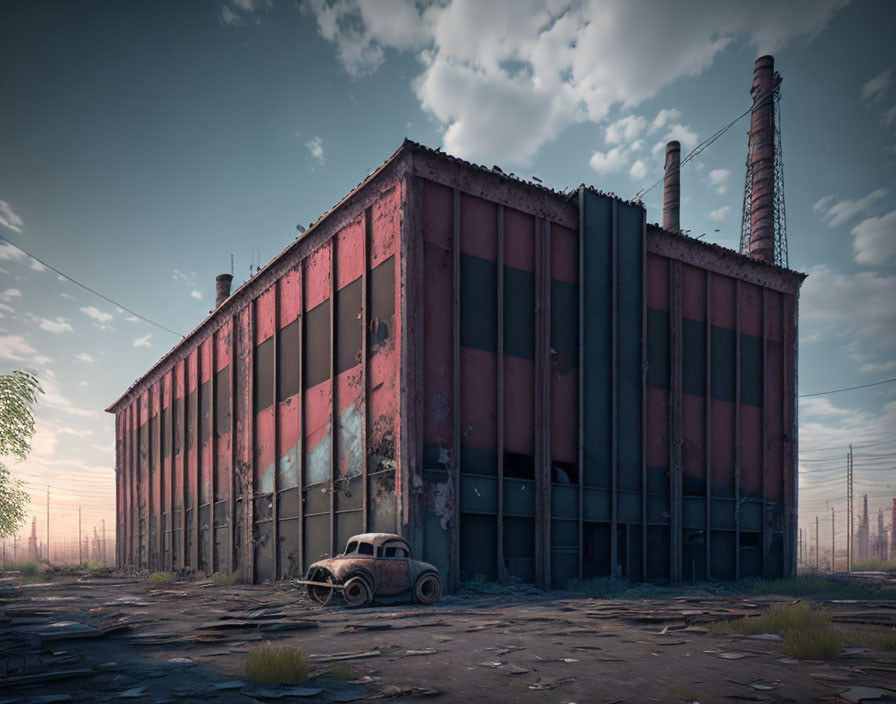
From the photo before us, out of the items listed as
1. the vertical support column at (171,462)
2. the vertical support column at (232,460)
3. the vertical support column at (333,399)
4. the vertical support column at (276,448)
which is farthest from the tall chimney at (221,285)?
the vertical support column at (333,399)

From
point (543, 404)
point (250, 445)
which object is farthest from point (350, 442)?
point (250, 445)

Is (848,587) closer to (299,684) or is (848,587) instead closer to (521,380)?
(521,380)

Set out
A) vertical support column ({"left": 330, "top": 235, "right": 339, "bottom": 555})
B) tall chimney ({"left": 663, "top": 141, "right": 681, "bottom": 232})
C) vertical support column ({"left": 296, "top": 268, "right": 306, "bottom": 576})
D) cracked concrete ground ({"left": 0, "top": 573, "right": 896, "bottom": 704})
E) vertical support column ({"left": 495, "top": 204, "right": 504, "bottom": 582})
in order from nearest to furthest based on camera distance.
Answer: cracked concrete ground ({"left": 0, "top": 573, "right": 896, "bottom": 704})
vertical support column ({"left": 495, "top": 204, "right": 504, "bottom": 582})
vertical support column ({"left": 330, "top": 235, "right": 339, "bottom": 555})
vertical support column ({"left": 296, "top": 268, "right": 306, "bottom": 576})
tall chimney ({"left": 663, "top": 141, "right": 681, "bottom": 232})

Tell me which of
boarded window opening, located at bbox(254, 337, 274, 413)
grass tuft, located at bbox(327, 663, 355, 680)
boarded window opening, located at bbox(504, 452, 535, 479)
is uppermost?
boarded window opening, located at bbox(254, 337, 274, 413)

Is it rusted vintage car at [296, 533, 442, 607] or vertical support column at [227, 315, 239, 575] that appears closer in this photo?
rusted vintage car at [296, 533, 442, 607]

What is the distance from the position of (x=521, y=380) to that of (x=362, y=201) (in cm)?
577

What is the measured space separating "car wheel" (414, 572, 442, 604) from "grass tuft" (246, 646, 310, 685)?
5732 mm

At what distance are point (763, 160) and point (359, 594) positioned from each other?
2670 centimetres

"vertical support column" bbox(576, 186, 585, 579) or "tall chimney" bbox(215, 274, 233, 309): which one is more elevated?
"tall chimney" bbox(215, 274, 233, 309)

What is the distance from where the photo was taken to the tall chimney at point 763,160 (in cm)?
2712

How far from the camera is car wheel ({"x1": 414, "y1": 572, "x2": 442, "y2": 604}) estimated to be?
11094 mm

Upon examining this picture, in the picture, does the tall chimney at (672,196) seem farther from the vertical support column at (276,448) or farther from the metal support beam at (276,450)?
the vertical support column at (276,448)

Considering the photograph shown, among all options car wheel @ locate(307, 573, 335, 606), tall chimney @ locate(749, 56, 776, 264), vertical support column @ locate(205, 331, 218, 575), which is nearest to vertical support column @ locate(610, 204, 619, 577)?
car wheel @ locate(307, 573, 335, 606)

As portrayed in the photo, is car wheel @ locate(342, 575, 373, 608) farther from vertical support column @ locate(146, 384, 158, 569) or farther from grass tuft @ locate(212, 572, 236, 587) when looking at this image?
vertical support column @ locate(146, 384, 158, 569)
